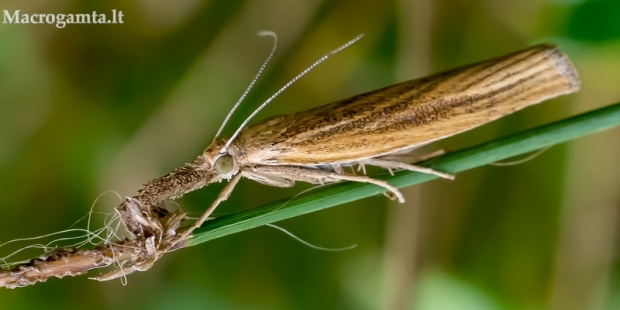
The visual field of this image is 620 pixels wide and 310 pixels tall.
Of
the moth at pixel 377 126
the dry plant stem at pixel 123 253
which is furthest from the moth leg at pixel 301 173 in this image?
the dry plant stem at pixel 123 253

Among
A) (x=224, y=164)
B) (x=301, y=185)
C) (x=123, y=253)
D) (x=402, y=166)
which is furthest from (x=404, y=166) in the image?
(x=301, y=185)

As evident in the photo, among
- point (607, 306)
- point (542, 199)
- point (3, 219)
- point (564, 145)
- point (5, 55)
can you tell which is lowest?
point (3, 219)

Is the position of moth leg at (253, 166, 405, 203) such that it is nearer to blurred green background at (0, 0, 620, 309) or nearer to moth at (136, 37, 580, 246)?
moth at (136, 37, 580, 246)

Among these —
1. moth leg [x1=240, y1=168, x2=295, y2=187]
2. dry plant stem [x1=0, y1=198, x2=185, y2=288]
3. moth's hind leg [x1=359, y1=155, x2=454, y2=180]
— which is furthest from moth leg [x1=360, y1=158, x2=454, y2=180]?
dry plant stem [x1=0, y1=198, x2=185, y2=288]

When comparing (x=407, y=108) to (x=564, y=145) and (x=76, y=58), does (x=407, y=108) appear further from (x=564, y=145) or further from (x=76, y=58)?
(x=76, y=58)

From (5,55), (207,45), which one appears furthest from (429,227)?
(5,55)

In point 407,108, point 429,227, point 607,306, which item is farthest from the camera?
point 429,227
